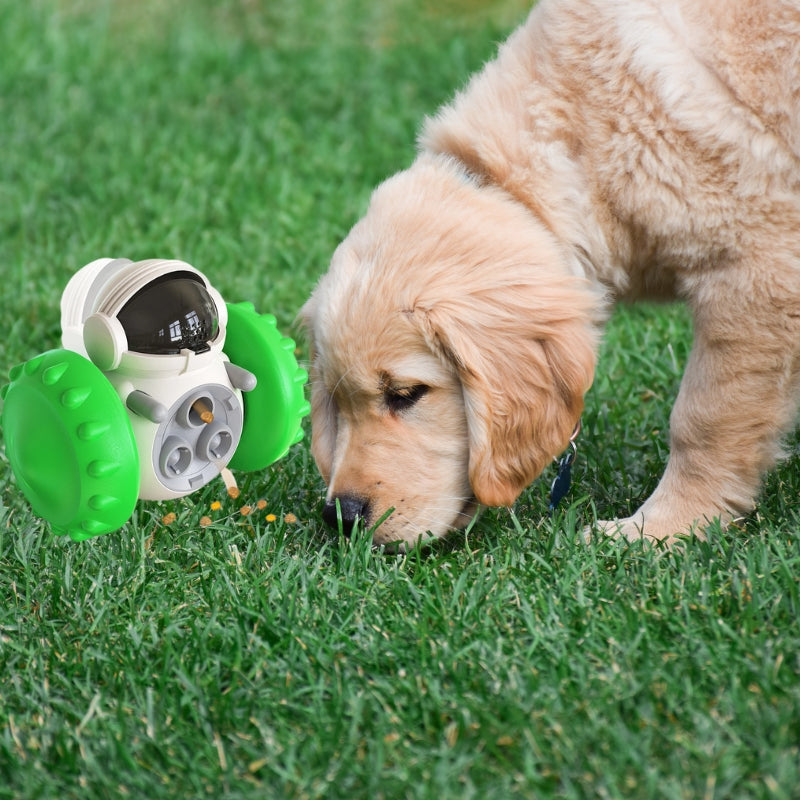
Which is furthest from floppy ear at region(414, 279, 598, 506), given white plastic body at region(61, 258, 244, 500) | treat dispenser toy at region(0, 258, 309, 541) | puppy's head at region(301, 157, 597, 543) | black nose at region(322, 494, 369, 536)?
white plastic body at region(61, 258, 244, 500)

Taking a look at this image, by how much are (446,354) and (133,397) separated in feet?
2.68

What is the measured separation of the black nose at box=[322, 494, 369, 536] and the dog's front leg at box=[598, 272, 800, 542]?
0.69m

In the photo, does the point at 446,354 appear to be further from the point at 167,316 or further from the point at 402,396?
the point at 167,316

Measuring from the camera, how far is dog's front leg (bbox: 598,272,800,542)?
307 cm

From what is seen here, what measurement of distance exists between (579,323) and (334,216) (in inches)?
115

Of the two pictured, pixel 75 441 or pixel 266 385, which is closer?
pixel 75 441

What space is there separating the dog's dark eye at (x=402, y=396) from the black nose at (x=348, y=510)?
26cm

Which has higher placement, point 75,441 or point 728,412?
point 728,412

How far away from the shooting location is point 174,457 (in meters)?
2.85

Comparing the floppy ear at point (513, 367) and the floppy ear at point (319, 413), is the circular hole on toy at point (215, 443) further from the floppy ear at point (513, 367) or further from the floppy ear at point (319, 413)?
the floppy ear at point (513, 367)

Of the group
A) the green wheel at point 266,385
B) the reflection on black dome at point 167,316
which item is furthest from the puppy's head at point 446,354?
the reflection on black dome at point 167,316

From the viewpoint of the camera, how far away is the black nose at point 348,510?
3055 mm

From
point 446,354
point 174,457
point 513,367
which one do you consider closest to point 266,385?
point 174,457

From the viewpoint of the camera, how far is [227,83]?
7.36m
